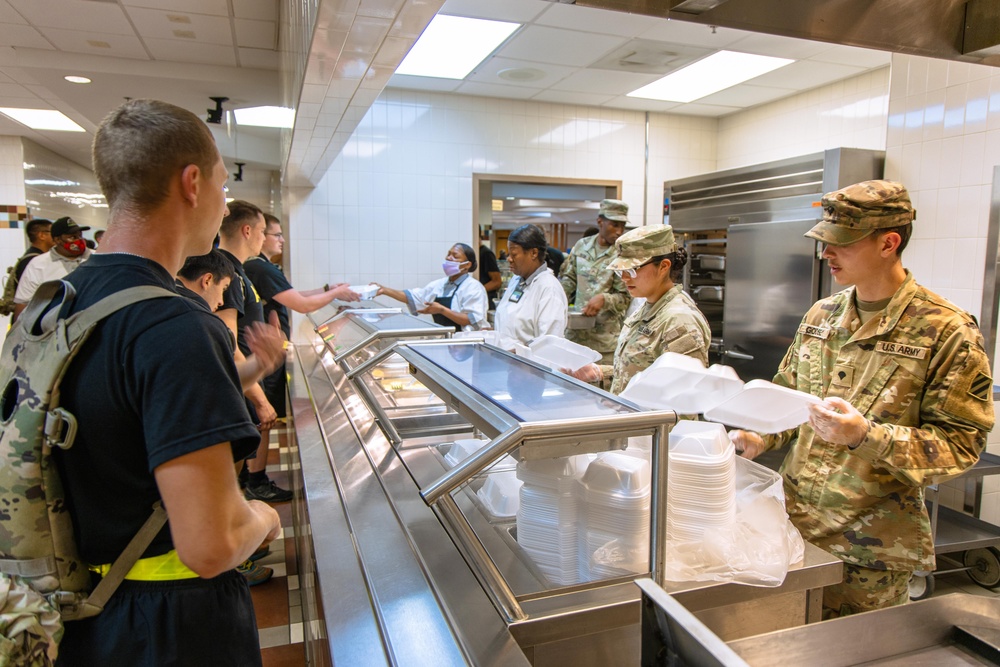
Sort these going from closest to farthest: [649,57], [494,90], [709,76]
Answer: [649,57] → [709,76] → [494,90]

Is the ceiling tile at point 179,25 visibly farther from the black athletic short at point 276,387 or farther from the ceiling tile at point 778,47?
the ceiling tile at point 778,47

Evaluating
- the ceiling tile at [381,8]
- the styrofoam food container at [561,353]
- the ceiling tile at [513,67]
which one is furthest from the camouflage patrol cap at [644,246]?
the ceiling tile at [513,67]

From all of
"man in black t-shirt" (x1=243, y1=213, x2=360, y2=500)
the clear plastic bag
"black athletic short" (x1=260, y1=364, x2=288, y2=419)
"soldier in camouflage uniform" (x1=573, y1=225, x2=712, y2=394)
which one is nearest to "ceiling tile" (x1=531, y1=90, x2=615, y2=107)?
"man in black t-shirt" (x1=243, y1=213, x2=360, y2=500)

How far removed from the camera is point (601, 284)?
5.02 m

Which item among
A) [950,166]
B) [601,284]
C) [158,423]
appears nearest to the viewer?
[158,423]

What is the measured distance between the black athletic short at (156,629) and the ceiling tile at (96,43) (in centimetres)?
481

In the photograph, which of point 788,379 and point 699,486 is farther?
point 788,379

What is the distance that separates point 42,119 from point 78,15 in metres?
4.79


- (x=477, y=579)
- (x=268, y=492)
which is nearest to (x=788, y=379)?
(x=477, y=579)

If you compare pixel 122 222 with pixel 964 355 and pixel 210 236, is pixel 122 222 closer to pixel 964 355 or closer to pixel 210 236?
pixel 210 236

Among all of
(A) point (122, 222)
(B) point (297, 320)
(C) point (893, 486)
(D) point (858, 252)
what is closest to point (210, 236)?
(A) point (122, 222)

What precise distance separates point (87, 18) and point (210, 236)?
421 centimetres

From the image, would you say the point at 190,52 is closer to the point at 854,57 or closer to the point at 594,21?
the point at 594,21

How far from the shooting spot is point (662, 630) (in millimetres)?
776
